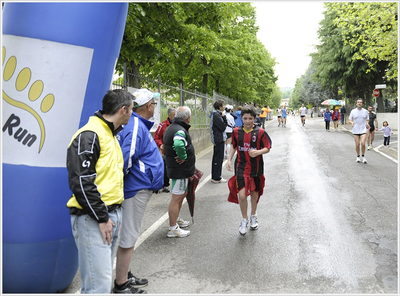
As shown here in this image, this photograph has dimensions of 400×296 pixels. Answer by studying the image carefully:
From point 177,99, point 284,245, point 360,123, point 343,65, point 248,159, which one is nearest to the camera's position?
point 284,245

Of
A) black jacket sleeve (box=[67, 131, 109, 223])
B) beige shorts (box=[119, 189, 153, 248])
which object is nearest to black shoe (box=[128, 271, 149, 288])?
beige shorts (box=[119, 189, 153, 248])

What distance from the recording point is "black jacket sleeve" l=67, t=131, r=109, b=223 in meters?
2.60

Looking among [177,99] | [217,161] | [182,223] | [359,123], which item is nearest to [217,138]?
[217,161]

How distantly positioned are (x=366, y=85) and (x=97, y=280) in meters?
35.8

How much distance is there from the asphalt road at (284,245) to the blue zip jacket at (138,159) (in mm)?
1042

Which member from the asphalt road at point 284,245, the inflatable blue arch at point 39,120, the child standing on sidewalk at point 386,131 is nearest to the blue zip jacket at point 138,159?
the inflatable blue arch at point 39,120

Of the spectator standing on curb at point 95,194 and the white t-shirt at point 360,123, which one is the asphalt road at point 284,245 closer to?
the spectator standing on curb at point 95,194

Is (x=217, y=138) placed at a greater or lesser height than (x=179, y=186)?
greater

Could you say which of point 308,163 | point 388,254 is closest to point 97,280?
point 388,254

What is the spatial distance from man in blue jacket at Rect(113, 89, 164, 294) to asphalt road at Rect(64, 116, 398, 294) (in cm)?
40

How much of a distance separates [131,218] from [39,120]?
3.89 ft

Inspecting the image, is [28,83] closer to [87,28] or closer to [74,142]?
[87,28]

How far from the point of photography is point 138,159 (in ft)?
11.8

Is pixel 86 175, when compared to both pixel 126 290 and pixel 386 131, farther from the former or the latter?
pixel 386 131
